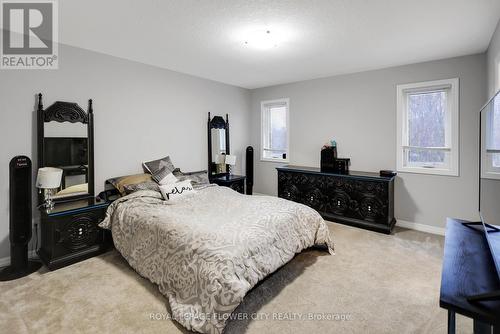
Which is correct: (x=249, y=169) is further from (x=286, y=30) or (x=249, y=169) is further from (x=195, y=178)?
(x=286, y=30)

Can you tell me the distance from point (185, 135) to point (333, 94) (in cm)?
284

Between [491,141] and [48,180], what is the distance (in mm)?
3894

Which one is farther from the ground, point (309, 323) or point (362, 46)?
point (362, 46)

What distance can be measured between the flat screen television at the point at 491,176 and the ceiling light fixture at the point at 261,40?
213 cm

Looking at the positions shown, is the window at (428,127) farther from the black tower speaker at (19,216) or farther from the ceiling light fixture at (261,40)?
the black tower speaker at (19,216)

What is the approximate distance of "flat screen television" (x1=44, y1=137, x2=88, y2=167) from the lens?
3.12 m

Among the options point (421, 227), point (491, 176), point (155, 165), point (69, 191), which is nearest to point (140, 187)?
point (155, 165)

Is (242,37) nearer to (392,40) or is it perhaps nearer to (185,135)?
(392,40)

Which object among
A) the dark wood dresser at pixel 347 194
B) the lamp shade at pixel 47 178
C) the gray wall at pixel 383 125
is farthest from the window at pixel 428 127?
the lamp shade at pixel 47 178

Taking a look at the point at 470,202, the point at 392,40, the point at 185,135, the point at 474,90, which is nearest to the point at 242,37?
the point at 392,40

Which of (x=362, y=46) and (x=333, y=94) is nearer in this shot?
(x=362, y=46)

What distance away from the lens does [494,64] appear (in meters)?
2.86

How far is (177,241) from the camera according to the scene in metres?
2.31

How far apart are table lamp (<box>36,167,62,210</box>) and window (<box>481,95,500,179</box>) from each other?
382 centimetres
